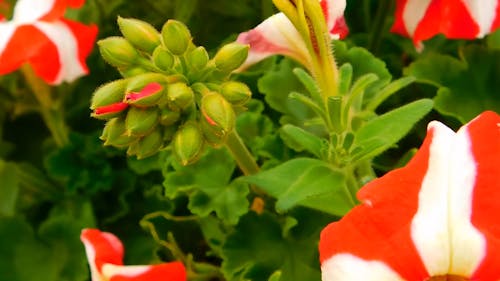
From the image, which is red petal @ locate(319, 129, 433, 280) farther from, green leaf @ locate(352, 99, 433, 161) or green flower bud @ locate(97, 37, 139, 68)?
green flower bud @ locate(97, 37, 139, 68)

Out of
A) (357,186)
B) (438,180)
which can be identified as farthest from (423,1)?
(438,180)

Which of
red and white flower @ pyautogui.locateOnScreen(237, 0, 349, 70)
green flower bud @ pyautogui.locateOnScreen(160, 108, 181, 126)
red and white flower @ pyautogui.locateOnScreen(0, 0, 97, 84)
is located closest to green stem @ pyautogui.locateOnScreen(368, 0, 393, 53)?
red and white flower @ pyautogui.locateOnScreen(237, 0, 349, 70)

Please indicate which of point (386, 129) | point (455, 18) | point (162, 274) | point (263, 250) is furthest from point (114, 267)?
point (455, 18)

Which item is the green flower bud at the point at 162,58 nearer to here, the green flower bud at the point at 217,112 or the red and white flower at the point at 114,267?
the green flower bud at the point at 217,112

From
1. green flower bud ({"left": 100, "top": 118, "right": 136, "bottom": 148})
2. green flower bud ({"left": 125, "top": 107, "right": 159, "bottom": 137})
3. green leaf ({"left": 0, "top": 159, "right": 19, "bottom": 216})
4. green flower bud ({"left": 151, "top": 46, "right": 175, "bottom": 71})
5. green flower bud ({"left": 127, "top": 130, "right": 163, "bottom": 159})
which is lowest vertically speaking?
green leaf ({"left": 0, "top": 159, "right": 19, "bottom": 216})

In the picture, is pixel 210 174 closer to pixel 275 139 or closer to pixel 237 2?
pixel 275 139
